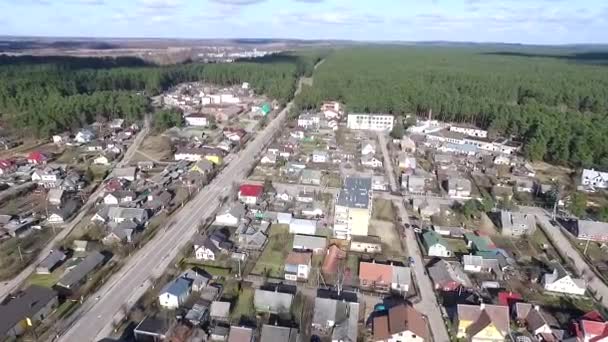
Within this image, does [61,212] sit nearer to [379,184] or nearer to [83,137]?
[83,137]

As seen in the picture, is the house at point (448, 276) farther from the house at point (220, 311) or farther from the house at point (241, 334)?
the house at point (220, 311)

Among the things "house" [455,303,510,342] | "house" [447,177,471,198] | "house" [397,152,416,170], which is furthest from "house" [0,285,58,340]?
"house" [397,152,416,170]

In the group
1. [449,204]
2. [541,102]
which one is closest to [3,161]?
[449,204]

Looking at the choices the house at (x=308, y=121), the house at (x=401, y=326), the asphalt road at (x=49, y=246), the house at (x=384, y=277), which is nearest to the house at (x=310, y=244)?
the house at (x=384, y=277)

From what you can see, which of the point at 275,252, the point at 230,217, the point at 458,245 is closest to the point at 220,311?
the point at 275,252

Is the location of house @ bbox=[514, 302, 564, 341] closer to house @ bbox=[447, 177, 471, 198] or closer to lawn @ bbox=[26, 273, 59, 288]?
house @ bbox=[447, 177, 471, 198]
